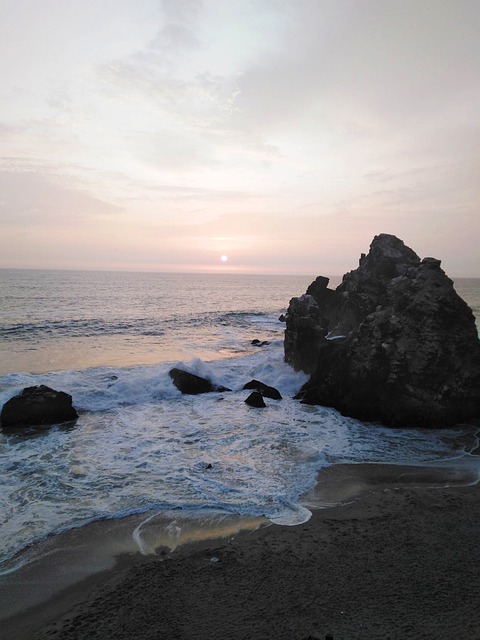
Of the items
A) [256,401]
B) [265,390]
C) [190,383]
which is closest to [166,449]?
[256,401]

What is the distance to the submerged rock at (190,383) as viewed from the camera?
18906 millimetres

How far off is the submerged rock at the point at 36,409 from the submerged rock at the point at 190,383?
497cm

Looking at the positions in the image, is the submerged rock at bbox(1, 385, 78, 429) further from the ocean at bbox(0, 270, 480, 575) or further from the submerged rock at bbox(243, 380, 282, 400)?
the submerged rock at bbox(243, 380, 282, 400)

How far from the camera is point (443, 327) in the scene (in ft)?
51.2

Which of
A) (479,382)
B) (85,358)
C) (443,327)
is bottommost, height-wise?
(85,358)

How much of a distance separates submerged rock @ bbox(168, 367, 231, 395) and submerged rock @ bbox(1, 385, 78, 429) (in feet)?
16.3

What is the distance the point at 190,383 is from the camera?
62.3ft

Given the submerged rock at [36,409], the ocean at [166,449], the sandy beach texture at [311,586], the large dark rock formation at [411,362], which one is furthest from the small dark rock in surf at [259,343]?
the sandy beach texture at [311,586]

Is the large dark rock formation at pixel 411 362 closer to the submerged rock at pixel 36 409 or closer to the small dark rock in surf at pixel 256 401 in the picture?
the small dark rock in surf at pixel 256 401

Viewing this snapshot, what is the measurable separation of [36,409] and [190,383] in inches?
261

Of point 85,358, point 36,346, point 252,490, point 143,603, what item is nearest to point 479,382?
point 252,490

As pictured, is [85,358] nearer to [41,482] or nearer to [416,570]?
[41,482]

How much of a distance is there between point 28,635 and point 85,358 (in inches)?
864

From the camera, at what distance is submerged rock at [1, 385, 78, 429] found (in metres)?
14.2
